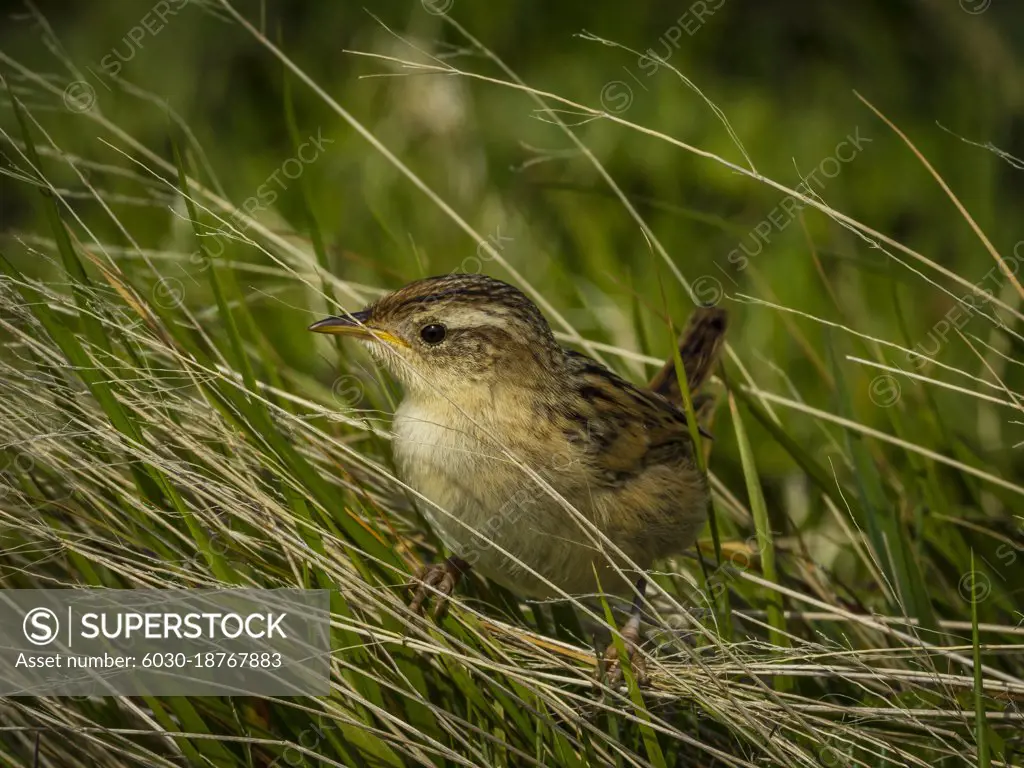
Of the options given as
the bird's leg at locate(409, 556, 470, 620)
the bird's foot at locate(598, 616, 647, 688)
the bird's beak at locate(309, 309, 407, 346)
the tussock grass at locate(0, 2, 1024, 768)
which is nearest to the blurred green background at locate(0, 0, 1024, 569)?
the bird's beak at locate(309, 309, 407, 346)

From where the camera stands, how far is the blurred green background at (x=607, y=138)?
16.8 ft

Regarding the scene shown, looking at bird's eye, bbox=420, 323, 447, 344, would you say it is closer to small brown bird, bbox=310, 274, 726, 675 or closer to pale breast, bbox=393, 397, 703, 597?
small brown bird, bbox=310, 274, 726, 675

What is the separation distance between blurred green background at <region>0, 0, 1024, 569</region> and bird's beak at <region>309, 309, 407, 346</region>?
1489mm

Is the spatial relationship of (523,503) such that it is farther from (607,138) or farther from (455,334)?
(607,138)

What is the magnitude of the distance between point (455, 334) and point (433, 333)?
0.06m

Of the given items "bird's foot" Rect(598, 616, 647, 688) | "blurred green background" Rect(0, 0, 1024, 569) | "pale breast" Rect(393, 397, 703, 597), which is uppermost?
"blurred green background" Rect(0, 0, 1024, 569)

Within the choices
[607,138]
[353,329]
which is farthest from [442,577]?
[607,138]

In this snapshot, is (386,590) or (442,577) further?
(442,577)

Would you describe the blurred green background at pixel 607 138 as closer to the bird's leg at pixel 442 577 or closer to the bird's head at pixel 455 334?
the bird's head at pixel 455 334

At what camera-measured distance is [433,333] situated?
3.12 m

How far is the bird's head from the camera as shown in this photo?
310cm

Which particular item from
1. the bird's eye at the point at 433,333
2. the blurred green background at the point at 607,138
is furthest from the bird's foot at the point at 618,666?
the blurred green background at the point at 607,138

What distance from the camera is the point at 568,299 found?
16.3ft

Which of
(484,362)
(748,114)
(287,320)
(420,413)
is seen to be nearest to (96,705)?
(420,413)
